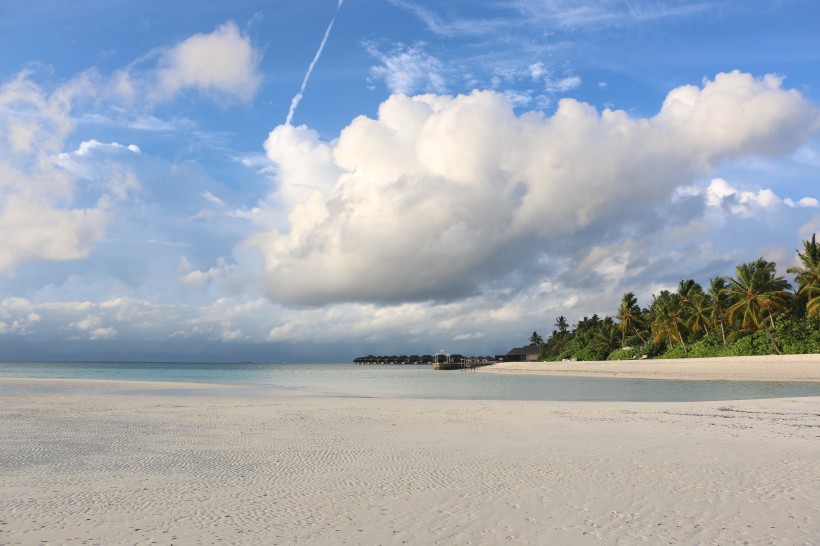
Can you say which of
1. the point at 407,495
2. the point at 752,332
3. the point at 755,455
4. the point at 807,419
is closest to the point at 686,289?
the point at 752,332

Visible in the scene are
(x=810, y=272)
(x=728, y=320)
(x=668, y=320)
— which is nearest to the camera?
(x=810, y=272)

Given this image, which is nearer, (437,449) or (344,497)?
(344,497)

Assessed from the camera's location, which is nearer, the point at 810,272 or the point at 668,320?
→ the point at 810,272

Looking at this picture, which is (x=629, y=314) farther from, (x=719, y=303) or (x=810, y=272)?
(x=810, y=272)

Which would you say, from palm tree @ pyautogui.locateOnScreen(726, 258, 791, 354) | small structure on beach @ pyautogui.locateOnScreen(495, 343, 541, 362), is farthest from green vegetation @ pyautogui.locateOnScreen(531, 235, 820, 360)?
small structure on beach @ pyautogui.locateOnScreen(495, 343, 541, 362)

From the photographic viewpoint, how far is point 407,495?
9359 mm

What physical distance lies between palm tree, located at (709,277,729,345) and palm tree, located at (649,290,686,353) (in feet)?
21.1

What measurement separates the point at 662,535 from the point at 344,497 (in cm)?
480

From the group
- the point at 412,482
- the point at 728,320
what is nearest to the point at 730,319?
the point at 728,320

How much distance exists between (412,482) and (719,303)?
256 ft

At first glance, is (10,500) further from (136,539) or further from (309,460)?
(309,460)

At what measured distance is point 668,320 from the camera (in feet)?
281

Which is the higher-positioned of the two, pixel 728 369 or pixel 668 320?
pixel 668 320

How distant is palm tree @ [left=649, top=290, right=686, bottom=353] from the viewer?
84375 millimetres
